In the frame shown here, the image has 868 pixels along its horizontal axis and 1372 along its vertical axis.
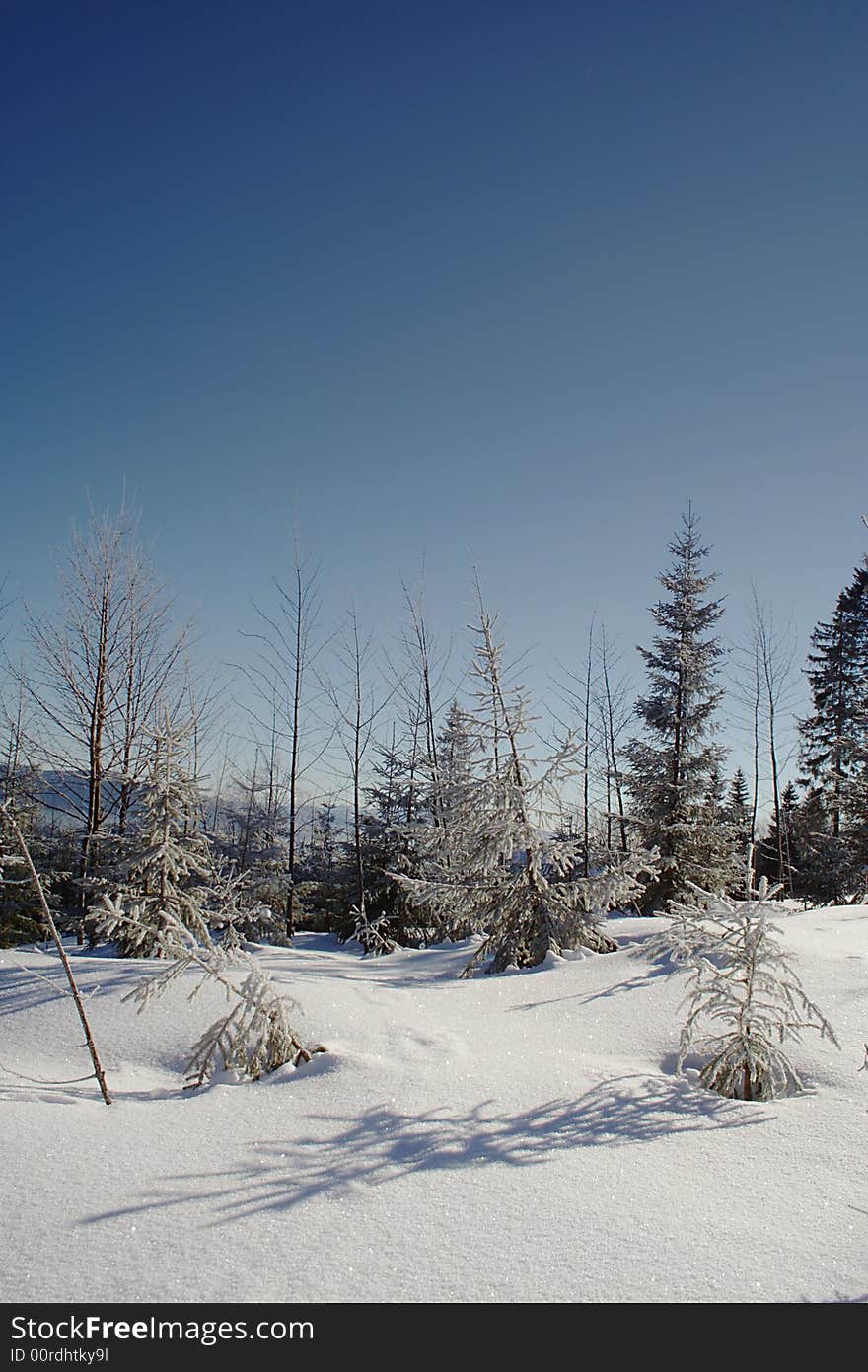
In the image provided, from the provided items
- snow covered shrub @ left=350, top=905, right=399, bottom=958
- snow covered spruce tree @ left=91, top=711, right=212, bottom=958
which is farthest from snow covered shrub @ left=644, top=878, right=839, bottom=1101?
snow covered shrub @ left=350, top=905, right=399, bottom=958

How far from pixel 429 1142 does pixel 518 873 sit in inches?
236

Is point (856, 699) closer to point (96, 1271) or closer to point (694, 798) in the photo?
point (694, 798)

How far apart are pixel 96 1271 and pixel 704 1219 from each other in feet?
6.98

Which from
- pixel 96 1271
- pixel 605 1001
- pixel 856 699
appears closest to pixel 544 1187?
pixel 96 1271

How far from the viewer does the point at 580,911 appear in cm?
869

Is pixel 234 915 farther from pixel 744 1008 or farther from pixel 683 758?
pixel 683 758

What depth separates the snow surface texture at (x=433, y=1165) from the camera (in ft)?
7.34

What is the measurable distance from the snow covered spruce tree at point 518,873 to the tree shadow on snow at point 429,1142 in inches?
173

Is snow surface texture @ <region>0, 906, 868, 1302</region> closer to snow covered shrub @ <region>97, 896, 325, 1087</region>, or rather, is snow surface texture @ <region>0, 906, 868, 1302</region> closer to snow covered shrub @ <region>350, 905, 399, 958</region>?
snow covered shrub @ <region>97, 896, 325, 1087</region>

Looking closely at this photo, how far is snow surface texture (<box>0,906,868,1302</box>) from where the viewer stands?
2236mm

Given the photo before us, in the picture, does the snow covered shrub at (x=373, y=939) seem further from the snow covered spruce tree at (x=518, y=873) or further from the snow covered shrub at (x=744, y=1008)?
the snow covered shrub at (x=744, y=1008)

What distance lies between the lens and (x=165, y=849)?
8359 mm

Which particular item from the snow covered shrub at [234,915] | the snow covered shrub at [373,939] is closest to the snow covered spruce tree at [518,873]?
the snow covered shrub at [234,915]

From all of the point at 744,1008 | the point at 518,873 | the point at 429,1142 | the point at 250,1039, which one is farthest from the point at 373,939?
the point at 429,1142
